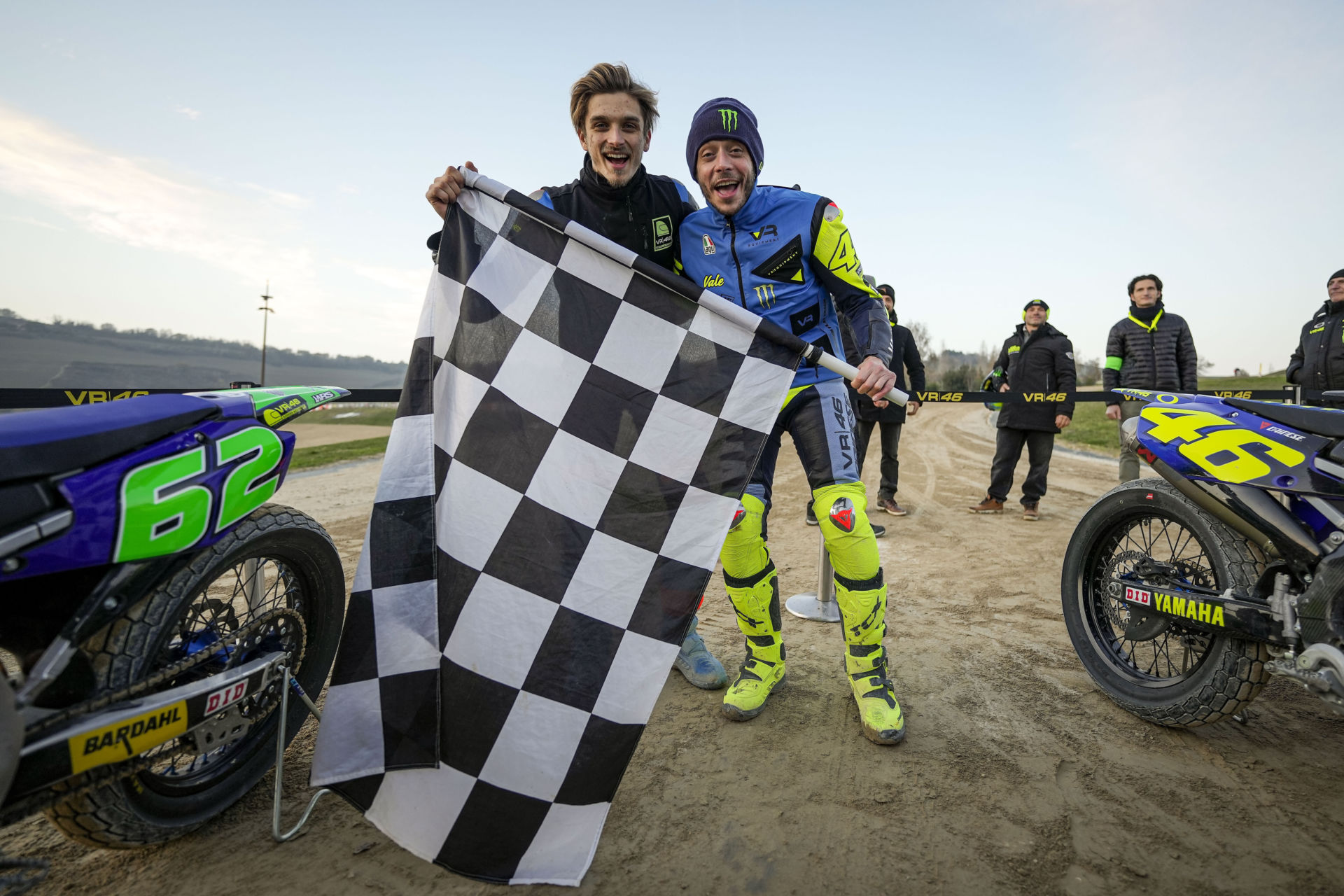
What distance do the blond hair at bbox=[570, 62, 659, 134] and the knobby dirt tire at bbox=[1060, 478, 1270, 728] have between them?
247 cm

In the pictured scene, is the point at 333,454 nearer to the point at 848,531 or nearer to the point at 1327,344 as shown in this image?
the point at 848,531

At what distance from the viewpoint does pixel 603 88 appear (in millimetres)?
2471

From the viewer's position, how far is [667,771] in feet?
6.85

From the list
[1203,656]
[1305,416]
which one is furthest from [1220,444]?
[1203,656]

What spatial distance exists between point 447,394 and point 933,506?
5.96 meters

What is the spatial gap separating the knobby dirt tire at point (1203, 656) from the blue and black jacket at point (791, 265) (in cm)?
Answer: 117

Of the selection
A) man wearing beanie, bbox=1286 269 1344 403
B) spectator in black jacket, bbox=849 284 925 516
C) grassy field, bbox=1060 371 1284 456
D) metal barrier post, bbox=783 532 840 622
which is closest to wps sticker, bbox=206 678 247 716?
metal barrier post, bbox=783 532 840 622

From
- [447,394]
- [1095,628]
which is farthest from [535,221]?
[1095,628]

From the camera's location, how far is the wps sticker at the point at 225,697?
154cm

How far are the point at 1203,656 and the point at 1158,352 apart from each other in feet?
17.0

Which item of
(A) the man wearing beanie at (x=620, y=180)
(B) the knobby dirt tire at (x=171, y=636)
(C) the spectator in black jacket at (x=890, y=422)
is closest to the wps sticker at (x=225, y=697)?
(B) the knobby dirt tire at (x=171, y=636)

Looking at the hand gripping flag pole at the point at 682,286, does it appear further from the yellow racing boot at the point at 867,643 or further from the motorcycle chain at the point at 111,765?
the motorcycle chain at the point at 111,765

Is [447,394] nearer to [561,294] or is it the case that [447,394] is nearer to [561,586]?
[561,294]

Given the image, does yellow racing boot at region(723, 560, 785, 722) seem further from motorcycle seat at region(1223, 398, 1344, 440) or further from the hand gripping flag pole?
motorcycle seat at region(1223, 398, 1344, 440)
